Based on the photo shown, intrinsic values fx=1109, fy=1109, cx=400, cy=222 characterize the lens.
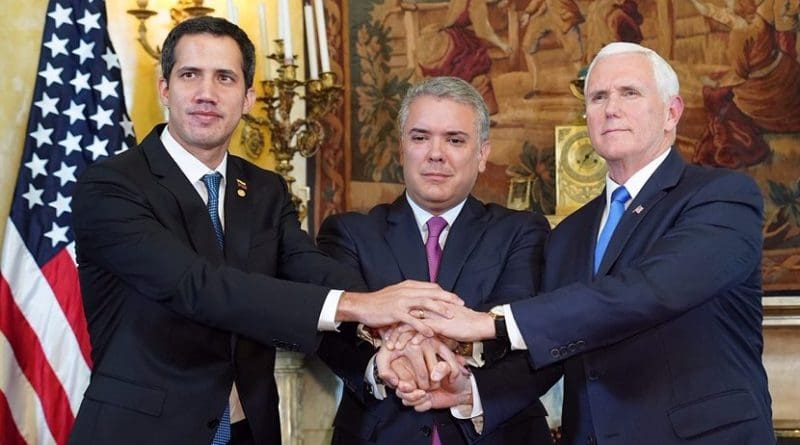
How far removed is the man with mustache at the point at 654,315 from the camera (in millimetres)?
2830

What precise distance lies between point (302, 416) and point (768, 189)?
2713mm

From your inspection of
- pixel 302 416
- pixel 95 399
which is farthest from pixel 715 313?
pixel 302 416

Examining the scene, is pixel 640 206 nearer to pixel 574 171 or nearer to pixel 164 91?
pixel 164 91

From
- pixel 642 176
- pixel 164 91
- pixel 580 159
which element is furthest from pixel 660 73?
pixel 580 159

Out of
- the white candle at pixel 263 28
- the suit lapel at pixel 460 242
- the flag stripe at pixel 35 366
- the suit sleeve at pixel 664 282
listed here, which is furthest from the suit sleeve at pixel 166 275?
the white candle at pixel 263 28

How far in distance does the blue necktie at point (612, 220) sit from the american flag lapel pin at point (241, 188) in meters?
1.04

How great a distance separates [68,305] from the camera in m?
4.76

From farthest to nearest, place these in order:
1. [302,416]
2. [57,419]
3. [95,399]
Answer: [302,416]
[57,419]
[95,399]

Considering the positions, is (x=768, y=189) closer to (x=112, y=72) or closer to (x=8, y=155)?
(x=112, y=72)

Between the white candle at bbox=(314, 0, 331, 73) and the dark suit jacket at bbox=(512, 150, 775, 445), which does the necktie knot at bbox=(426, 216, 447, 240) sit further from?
the white candle at bbox=(314, 0, 331, 73)

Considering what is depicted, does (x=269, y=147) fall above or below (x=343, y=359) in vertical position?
above

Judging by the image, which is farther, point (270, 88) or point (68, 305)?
point (270, 88)

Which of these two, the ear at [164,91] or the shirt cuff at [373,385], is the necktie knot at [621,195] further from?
the ear at [164,91]

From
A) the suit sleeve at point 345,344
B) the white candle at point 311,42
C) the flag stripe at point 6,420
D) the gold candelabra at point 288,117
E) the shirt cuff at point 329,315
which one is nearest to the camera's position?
the shirt cuff at point 329,315
